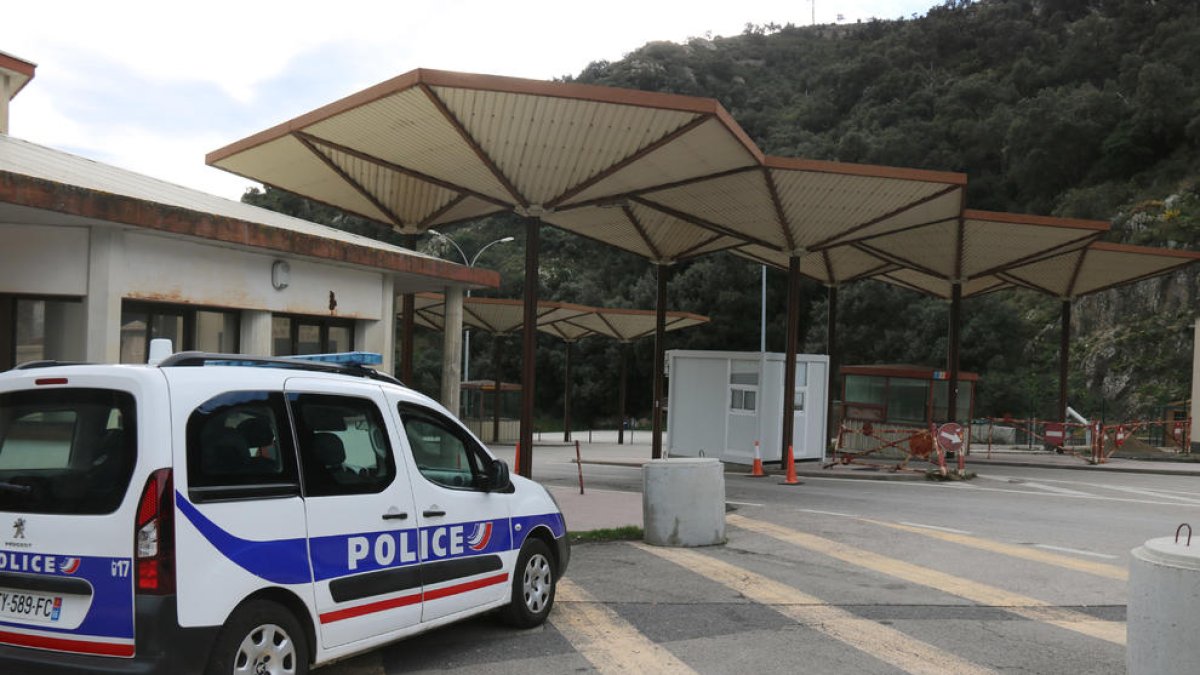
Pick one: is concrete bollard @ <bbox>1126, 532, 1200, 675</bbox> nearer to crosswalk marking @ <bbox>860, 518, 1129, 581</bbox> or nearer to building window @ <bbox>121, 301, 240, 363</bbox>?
crosswalk marking @ <bbox>860, 518, 1129, 581</bbox>

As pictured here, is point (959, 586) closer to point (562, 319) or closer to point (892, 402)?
point (892, 402)

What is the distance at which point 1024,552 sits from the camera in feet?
37.1

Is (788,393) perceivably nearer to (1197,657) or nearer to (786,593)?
(786,593)

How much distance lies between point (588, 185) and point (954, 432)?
9609 mm

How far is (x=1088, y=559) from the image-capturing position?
10891 millimetres

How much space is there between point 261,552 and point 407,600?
1.21 meters

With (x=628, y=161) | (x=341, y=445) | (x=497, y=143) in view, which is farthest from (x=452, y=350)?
(x=341, y=445)

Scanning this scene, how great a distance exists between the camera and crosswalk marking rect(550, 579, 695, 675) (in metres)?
6.22

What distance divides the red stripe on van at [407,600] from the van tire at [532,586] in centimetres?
19

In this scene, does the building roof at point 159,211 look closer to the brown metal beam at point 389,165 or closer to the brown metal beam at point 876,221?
the brown metal beam at point 389,165

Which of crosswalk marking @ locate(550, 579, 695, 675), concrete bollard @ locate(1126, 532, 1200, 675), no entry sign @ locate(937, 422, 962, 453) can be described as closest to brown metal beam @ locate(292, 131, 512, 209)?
no entry sign @ locate(937, 422, 962, 453)

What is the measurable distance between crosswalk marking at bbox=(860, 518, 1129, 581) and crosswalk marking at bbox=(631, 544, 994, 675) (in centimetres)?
305

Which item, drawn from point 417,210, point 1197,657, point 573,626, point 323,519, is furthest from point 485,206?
point 1197,657

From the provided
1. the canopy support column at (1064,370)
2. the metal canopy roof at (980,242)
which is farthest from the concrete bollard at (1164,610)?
the canopy support column at (1064,370)
